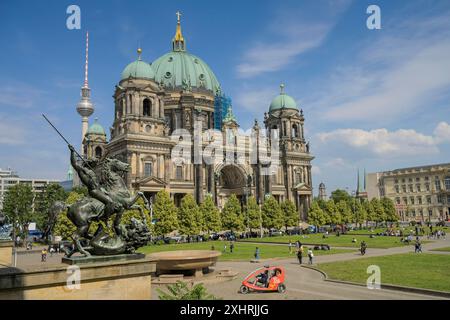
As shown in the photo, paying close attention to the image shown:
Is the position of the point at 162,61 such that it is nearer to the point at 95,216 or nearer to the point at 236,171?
the point at 236,171

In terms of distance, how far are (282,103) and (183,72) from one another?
27.1 metres

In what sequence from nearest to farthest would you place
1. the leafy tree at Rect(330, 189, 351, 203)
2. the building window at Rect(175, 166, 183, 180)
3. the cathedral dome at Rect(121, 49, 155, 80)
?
the cathedral dome at Rect(121, 49, 155, 80)
the building window at Rect(175, 166, 183, 180)
the leafy tree at Rect(330, 189, 351, 203)

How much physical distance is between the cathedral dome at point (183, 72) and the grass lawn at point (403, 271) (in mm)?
70305

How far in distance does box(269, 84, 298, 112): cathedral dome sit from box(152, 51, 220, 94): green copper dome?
1613 centimetres

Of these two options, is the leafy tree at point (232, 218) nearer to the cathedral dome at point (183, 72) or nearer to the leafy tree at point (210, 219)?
the leafy tree at point (210, 219)

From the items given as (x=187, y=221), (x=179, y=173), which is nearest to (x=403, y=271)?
(x=187, y=221)

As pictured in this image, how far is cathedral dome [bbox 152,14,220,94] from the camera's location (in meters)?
93.1

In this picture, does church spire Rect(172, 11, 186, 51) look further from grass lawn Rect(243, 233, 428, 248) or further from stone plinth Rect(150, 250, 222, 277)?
stone plinth Rect(150, 250, 222, 277)

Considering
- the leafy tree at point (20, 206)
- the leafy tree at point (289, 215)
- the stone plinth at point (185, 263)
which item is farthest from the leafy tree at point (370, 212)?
the stone plinth at point (185, 263)

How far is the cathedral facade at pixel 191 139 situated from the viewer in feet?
232

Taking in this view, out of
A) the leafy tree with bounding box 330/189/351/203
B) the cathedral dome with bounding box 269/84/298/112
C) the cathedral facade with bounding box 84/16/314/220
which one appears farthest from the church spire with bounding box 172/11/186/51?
the leafy tree with bounding box 330/189/351/203

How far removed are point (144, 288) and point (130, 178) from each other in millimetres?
56713

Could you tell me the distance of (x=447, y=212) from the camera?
111m

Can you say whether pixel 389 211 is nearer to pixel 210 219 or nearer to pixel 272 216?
pixel 272 216
